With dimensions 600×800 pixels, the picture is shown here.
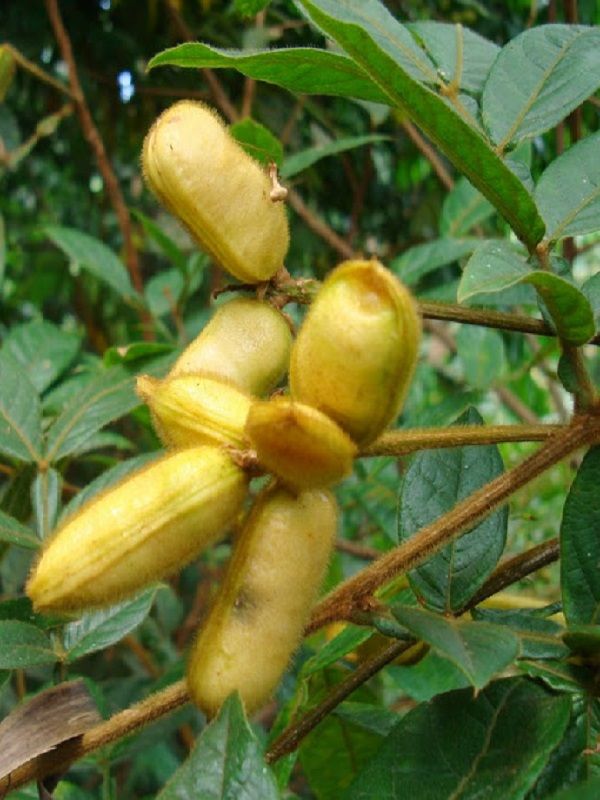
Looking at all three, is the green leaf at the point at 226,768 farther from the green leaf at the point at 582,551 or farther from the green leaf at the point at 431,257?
the green leaf at the point at 431,257

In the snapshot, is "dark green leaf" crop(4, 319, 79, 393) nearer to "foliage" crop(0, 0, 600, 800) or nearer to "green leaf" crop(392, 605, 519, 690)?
"foliage" crop(0, 0, 600, 800)

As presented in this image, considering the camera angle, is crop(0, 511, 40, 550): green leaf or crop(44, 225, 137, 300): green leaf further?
crop(44, 225, 137, 300): green leaf

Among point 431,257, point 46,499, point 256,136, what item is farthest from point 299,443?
point 431,257

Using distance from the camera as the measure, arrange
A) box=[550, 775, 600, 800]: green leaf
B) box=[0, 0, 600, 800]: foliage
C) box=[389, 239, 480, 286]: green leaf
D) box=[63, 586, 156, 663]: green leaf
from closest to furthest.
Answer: box=[550, 775, 600, 800]: green leaf
box=[0, 0, 600, 800]: foliage
box=[63, 586, 156, 663]: green leaf
box=[389, 239, 480, 286]: green leaf

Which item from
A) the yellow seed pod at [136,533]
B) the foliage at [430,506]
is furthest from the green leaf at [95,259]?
the yellow seed pod at [136,533]

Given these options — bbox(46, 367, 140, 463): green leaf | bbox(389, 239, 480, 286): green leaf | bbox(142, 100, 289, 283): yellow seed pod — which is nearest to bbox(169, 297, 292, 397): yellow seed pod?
bbox(142, 100, 289, 283): yellow seed pod

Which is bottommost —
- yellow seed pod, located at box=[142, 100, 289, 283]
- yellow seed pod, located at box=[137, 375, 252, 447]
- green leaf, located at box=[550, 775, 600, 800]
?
green leaf, located at box=[550, 775, 600, 800]
